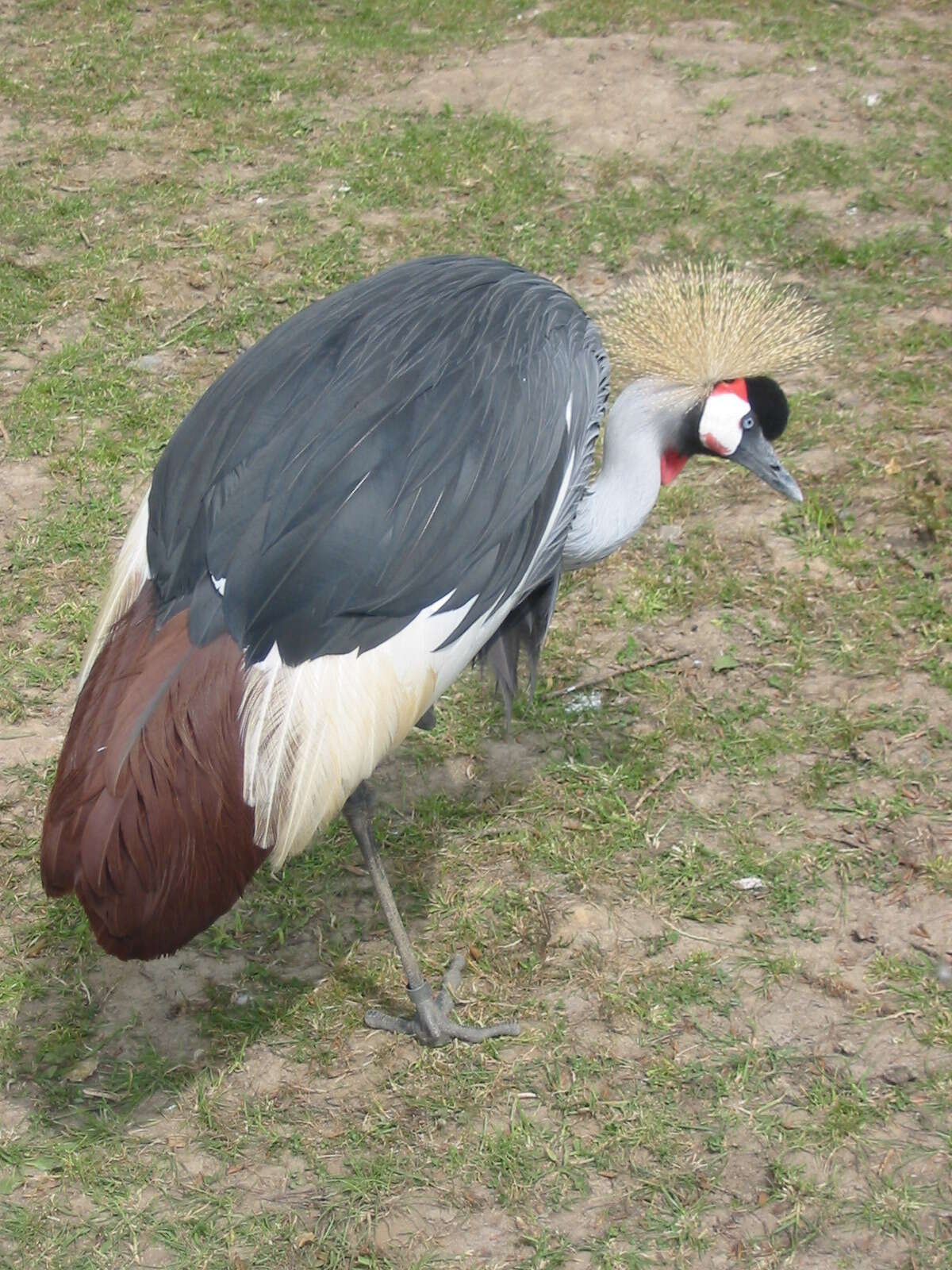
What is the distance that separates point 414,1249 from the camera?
202 centimetres

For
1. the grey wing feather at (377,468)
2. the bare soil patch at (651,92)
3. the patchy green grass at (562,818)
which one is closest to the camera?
the grey wing feather at (377,468)

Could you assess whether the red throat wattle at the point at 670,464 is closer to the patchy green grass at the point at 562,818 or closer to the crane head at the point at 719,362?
the crane head at the point at 719,362

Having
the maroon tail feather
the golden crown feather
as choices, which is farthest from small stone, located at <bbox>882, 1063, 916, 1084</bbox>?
the golden crown feather

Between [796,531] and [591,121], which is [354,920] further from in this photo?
[591,121]

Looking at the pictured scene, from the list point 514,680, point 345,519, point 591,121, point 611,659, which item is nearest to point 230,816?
point 345,519

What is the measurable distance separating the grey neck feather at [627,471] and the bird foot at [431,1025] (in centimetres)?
79

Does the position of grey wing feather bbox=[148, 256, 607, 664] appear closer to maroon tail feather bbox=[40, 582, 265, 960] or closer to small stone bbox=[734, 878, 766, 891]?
maroon tail feather bbox=[40, 582, 265, 960]

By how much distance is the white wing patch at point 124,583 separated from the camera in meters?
2.14

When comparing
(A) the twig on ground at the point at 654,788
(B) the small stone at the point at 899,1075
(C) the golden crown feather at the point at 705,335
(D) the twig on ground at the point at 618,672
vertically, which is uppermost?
(C) the golden crown feather at the point at 705,335

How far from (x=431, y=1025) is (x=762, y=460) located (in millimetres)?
1166

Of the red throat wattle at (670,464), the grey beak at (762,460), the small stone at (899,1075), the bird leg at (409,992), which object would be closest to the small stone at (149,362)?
the red throat wattle at (670,464)

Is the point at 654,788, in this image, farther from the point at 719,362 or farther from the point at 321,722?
the point at 321,722

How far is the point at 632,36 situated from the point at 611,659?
3177 millimetres

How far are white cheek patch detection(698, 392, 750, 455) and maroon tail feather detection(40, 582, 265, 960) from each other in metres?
1.03
